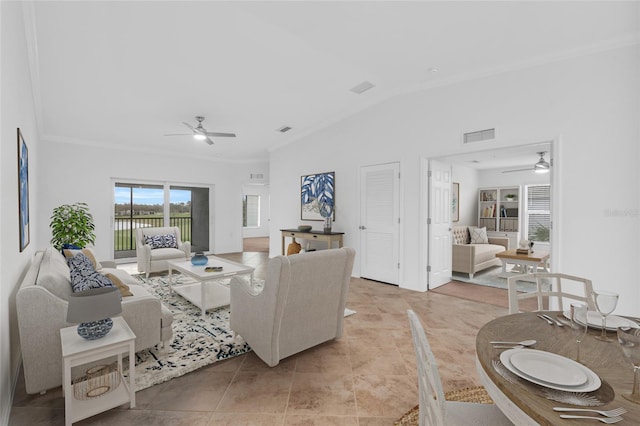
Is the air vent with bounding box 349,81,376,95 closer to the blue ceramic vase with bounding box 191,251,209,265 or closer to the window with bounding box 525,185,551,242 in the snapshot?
the blue ceramic vase with bounding box 191,251,209,265

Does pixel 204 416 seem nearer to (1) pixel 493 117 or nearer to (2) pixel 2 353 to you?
(2) pixel 2 353

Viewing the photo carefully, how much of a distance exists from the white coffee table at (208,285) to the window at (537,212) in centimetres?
747

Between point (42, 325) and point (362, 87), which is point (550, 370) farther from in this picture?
point (362, 87)

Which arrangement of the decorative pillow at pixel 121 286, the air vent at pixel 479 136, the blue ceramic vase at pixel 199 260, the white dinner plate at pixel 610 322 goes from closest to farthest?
the white dinner plate at pixel 610 322
the decorative pillow at pixel 121 286
the air vent at pixel 479 136
the blue ceramic vase at pixel 199 260

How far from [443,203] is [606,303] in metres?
3.72

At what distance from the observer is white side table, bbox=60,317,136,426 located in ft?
5.34

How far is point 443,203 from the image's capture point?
4789 mm

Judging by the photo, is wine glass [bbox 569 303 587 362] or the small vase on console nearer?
wine glass [bbox 569 303 587 362]

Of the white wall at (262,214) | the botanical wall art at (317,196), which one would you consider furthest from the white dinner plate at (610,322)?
the white wall at (262,214)

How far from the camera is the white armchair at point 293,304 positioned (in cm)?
214

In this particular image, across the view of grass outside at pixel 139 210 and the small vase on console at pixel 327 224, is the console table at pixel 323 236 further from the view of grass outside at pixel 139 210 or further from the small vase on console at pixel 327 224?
the view of grass outside at pixel 139 210

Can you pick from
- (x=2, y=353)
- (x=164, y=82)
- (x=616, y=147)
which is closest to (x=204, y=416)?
(x=2, y=353)

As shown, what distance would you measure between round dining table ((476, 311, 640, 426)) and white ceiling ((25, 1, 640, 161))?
2702 mm

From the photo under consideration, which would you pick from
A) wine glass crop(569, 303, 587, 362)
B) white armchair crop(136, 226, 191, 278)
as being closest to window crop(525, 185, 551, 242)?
wine glass crop(569, 303, 587, 362)
